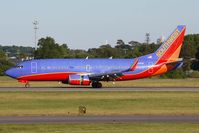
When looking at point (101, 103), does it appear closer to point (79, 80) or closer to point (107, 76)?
point (79, 80)

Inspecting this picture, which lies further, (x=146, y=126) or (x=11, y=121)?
(x=11, y=121)

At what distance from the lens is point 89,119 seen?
32.4m

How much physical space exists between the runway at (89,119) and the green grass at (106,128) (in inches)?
78.8

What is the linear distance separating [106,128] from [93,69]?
40.9 m

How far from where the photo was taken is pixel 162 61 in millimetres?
71250

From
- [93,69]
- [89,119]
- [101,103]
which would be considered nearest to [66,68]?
[93,69]

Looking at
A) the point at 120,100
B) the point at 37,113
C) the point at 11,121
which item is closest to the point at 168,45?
the point at 120,100

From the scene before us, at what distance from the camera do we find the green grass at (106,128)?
26891 mm

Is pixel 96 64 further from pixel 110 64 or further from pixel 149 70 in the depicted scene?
pixel 149 70

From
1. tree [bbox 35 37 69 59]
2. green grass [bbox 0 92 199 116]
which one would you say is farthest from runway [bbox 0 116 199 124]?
tree [bbox 35 37 69 59]

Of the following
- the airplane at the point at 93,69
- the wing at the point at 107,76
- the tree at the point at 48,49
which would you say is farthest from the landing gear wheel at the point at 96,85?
the tree at the point at 48,49

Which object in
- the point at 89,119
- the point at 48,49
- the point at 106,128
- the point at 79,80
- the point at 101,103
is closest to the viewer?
the point at 106,128

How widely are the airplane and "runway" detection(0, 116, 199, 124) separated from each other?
32.8 metres

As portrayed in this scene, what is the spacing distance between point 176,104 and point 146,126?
1484 centimetres
